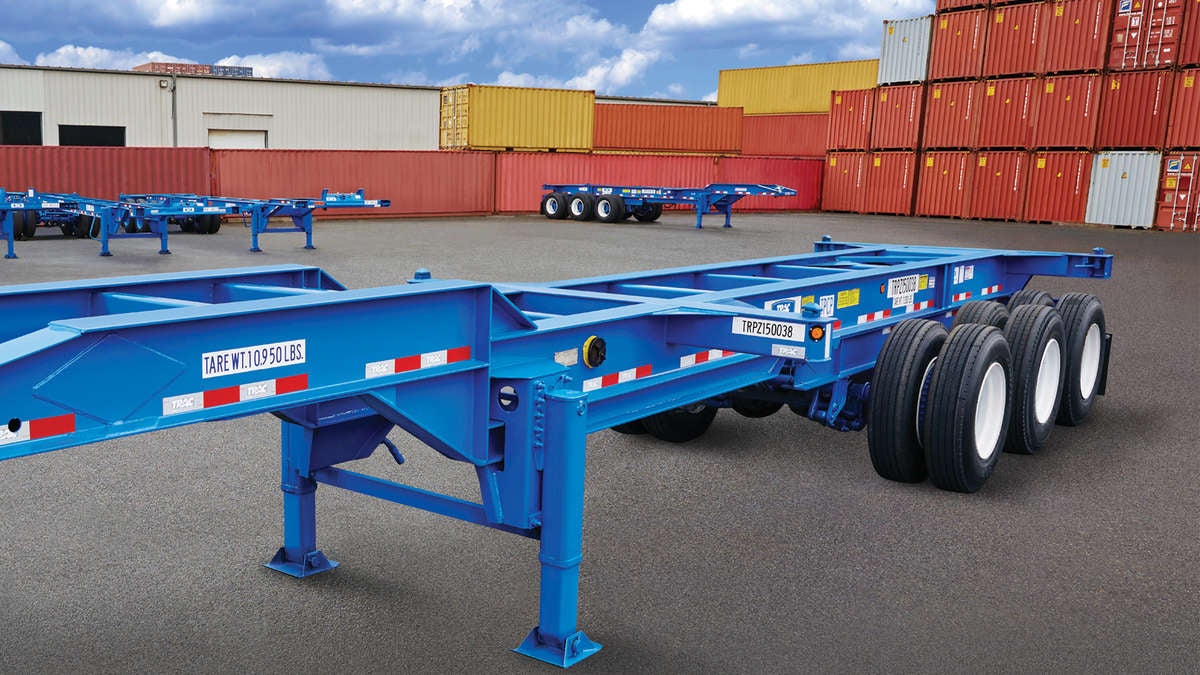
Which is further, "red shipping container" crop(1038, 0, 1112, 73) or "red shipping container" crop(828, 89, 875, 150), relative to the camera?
"red shipping container" crop(828, 89, 875, 150)

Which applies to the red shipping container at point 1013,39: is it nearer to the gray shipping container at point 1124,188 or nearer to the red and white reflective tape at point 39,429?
the gray shipping container at point 1124,188

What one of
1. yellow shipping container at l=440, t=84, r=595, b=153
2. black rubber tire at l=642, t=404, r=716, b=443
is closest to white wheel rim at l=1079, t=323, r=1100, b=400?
black rubber tire at l=642, t=404, r=716, b=443

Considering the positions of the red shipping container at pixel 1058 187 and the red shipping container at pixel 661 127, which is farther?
the red shipping container at pixel 661 127

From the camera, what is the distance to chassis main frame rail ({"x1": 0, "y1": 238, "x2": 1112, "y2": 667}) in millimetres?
2520

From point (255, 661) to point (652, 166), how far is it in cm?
3273

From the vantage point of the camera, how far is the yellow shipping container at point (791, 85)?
44.7m

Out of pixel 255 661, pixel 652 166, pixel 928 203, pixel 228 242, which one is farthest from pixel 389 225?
pixel 255 661

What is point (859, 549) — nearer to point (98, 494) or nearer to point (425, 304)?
point (425, 304)

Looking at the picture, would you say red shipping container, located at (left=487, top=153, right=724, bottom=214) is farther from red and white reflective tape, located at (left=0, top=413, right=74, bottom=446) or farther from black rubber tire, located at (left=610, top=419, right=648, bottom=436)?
red and white reflective tape, located at (left=0, top=413, right=74, bottom=446)

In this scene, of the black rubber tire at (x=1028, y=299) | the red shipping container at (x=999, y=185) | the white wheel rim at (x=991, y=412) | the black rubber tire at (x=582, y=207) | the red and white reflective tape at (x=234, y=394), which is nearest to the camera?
the red and white reflective tape at (x=234, y=394)

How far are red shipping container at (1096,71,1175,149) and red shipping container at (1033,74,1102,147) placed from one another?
1.00 feet

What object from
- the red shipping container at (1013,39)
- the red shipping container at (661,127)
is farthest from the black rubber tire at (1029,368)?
the red shipping container at (661,127)

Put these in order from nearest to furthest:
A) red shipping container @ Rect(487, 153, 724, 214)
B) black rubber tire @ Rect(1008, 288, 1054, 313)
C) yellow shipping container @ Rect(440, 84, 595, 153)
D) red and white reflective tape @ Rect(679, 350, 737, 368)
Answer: red and white reflective tape @ Rect(679, 350, 737, 368)
black rubber tire @ Rect(1008, 288, 1054, 313)
red shipping container @ Rect(487, 153, 724, 214)
yellow shipping container @ Rect(440, 84, 595, 153)

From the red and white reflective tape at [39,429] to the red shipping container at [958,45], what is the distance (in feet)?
109
